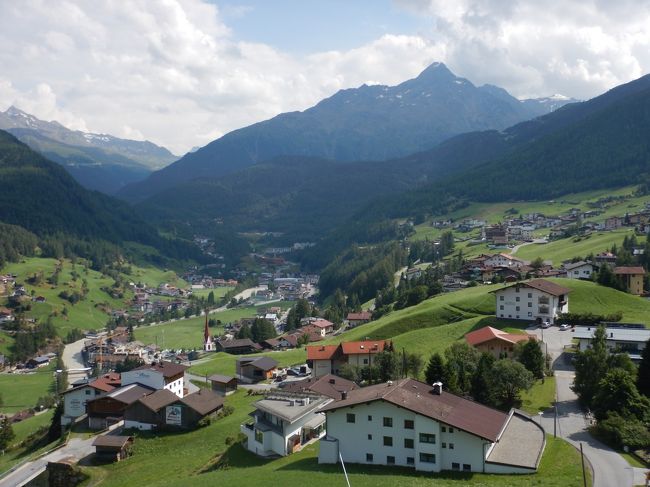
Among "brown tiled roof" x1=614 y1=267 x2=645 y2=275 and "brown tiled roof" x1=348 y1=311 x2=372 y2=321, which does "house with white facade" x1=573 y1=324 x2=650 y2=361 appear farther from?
"brown tiled roof" x1=348 y1=311 x2=372 y2=321

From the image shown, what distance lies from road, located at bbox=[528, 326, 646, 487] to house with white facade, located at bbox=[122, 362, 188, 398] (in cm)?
4210

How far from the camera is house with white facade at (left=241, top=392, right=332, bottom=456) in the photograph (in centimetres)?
4366

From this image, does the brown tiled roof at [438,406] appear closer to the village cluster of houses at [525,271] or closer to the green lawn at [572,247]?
the village cluster of houses at [525,271]

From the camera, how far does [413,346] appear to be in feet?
246

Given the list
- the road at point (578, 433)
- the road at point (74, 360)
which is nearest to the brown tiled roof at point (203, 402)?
the road at point (578, 433)

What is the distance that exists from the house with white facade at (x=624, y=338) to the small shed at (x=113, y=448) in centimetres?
4555

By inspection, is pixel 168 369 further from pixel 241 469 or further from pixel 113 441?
pixel 241 469

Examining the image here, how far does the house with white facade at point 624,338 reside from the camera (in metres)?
61.0

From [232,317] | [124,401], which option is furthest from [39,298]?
[124,401]

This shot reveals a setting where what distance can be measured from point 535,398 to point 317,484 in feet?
82.7

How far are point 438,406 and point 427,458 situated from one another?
3458mm

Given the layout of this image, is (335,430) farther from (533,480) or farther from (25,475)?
(25,475)

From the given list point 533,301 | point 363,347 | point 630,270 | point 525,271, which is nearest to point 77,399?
point 363,347

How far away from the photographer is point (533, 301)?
270ft
